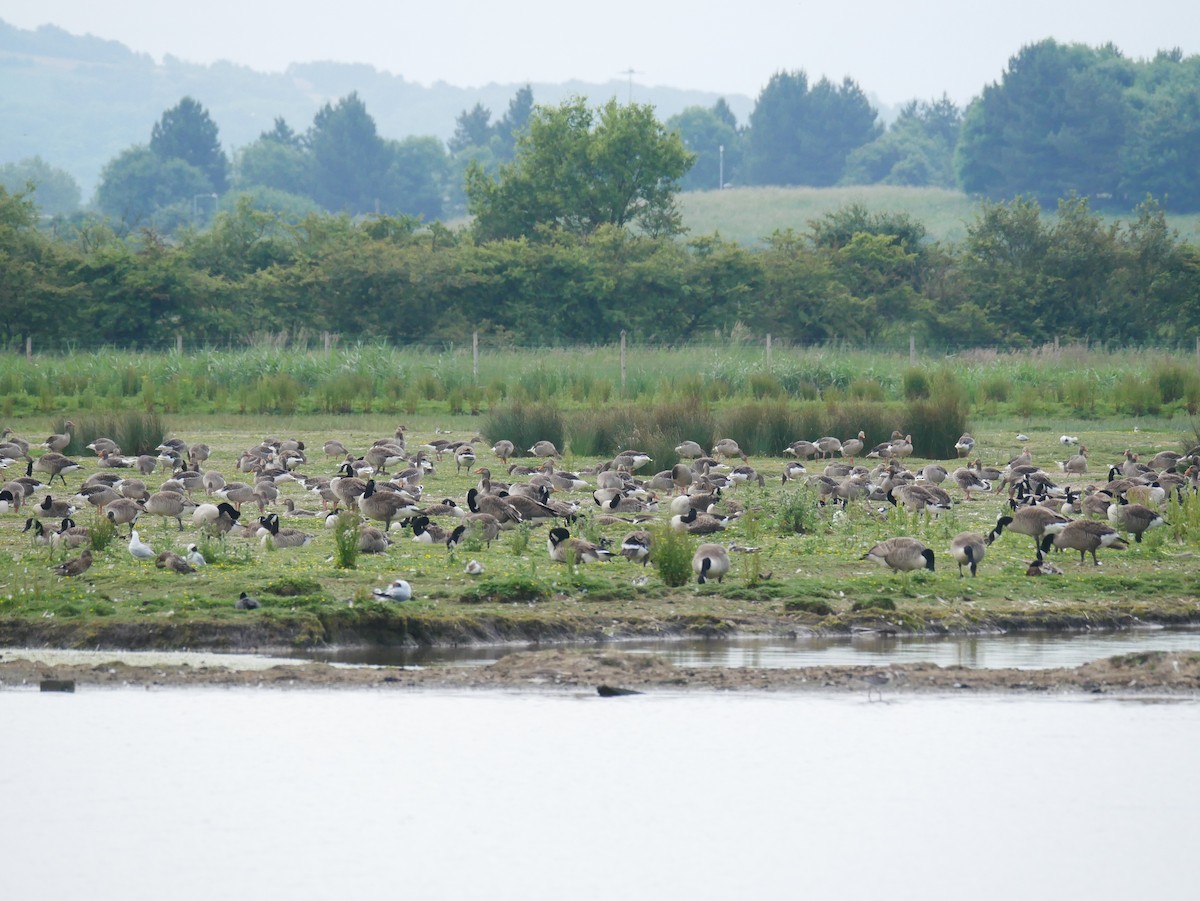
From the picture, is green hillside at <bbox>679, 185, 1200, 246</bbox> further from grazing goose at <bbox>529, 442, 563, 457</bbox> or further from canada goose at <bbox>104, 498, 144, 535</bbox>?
canada goose at <bbox>104, 498, 144, 535</bbox>

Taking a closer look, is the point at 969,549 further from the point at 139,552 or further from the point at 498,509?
the point at 139,552

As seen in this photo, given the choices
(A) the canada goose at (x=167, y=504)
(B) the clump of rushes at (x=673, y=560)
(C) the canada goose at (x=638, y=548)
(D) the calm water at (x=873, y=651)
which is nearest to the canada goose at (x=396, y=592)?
(D) the calm water at (x=873, y=651)

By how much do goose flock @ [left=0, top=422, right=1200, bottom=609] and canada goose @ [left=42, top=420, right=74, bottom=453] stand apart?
5cm

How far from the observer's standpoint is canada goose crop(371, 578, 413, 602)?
14.2m

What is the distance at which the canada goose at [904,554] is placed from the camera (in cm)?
1594

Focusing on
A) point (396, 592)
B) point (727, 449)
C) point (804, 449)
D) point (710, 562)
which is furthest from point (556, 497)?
point (396, 592)

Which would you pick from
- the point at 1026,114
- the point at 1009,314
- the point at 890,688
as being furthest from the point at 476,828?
the point at 1026,114

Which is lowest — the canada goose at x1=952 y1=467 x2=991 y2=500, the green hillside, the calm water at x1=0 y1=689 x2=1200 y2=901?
the calm water at x1=0 y1=689 x2=1200 y2=901

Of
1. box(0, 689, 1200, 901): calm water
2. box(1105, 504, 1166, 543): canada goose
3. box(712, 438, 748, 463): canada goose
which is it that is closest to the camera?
box(0, 689, 1200, 901): calm water

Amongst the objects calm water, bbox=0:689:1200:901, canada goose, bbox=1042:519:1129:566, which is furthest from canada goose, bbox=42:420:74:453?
canada goose, bbox=1042:519:1129:566

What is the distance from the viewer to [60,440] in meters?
28.2

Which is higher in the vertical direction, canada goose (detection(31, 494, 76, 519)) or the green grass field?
canada goose (detection(31, 494, 76, 519))

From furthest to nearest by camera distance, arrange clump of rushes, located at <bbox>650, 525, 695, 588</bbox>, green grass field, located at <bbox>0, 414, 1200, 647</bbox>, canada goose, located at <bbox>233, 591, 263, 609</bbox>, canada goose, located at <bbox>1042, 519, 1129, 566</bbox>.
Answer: canada goose, located at <bbox>1042, 519, 1129, 566</bbox> < clump of rushes, located at <bbox>650, 525, 695, 588</bbox> < canada goose, located at <bbox>233, 591, 263, 609</bbox> < green grass field, located at <bbox>0, 414, 1200, 647</bbox>

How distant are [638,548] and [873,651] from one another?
12.0 feet
